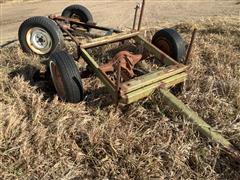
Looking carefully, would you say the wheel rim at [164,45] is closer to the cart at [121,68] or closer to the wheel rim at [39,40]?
the cart at [121,68]

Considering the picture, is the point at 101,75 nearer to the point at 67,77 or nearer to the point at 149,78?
the point at 67,77

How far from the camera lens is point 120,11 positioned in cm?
1090

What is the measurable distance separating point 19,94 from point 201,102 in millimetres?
2325

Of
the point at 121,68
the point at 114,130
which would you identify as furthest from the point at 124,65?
the point at 114,130

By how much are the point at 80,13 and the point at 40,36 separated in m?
A: 1.78

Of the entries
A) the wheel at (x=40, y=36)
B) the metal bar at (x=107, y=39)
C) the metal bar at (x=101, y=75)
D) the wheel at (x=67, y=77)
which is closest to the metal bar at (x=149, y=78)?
the metal bar at (x=101, y=75)

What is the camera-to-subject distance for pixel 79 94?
4.25 m

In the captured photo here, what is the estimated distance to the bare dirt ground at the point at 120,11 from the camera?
9.55 meters

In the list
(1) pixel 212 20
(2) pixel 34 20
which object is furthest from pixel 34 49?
(1) pixel 212 20

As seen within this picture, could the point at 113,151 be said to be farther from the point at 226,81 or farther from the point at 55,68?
the point at 226,81

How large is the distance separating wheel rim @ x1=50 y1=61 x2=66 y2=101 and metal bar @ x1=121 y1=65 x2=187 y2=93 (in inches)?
35.1

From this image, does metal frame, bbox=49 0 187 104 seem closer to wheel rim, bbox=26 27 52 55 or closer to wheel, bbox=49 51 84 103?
wheel, bbox=49 51 84 103

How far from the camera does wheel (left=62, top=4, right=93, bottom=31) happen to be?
7.21m

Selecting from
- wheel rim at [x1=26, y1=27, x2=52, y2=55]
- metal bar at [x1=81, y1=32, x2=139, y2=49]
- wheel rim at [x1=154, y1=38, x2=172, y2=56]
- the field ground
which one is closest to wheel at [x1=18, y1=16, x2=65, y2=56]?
wheel rim at [x1=26, y1=27, x2=52, y2=55]
